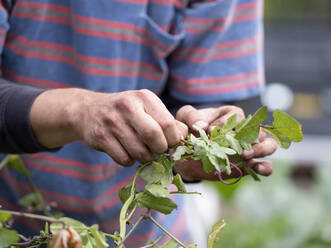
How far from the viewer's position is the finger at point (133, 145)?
51 centimetres

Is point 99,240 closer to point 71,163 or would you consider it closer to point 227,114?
point 227,114

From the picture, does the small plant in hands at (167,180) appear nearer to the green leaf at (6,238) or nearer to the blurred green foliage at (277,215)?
the green leaf at (6,238)

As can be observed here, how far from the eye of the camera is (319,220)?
1750mm

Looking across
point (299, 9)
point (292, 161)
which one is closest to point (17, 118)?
point (292, 161)

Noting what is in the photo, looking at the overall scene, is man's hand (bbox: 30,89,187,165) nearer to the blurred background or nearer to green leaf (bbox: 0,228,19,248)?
green leaf (bbox: 0,228,19,248)

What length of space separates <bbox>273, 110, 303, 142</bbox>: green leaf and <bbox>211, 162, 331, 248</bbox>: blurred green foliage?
1.24 meters

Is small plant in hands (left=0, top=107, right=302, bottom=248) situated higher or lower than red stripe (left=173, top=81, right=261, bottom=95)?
higher

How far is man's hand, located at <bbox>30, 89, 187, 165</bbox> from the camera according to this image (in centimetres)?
50

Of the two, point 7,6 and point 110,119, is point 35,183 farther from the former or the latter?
point 110,119

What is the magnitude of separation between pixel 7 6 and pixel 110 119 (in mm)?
388

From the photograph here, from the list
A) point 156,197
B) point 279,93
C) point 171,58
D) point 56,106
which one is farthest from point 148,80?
point 279,93

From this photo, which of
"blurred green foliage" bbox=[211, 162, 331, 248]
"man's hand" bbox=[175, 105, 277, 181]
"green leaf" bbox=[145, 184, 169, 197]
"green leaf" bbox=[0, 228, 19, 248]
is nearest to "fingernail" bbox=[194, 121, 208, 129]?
"man's hand" bbox=[175, 105, 277, 181]

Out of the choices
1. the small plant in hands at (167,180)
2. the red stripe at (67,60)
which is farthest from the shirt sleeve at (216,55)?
the small plant in hands at (167,180)

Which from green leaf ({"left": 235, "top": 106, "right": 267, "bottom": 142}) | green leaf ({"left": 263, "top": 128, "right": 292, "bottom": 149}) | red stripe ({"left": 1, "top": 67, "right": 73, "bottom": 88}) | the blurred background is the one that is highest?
green leaf ({"left": 235, "top": 106, "right": 267, "bottom": 142})
